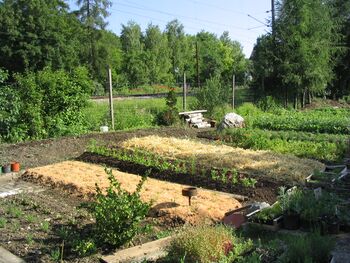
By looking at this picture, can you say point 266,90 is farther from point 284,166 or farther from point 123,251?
point 123,251

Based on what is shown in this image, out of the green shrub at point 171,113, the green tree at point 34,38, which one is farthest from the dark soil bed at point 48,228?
the green tree at point 34,38

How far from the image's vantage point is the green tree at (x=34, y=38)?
41.5 m

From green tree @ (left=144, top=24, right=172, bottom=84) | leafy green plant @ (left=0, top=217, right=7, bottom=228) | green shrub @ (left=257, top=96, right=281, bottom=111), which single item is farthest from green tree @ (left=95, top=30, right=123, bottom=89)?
leafy green plant @ (left=0, top=217, right=7, bottom=228)

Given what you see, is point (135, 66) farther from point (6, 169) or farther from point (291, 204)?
point (291, 204)

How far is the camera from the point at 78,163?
33.4 ft

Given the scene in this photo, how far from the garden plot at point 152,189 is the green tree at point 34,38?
114 ft

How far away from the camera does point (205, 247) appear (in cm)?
416

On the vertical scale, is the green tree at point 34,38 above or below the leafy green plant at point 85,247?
above

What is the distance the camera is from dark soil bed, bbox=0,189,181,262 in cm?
500

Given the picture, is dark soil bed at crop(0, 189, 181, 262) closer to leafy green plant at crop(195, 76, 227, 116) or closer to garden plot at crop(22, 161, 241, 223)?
garden plot at crop(22, 161, 241, 223)

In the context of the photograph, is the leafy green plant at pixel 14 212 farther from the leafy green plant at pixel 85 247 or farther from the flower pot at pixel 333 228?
the flower pot at pixel 333 228

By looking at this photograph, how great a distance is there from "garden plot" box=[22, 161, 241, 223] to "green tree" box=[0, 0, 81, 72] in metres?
34.8

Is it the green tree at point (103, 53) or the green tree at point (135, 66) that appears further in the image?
the green tree at point (135, 66)

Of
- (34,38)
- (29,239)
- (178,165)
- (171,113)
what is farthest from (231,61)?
(29,239)
